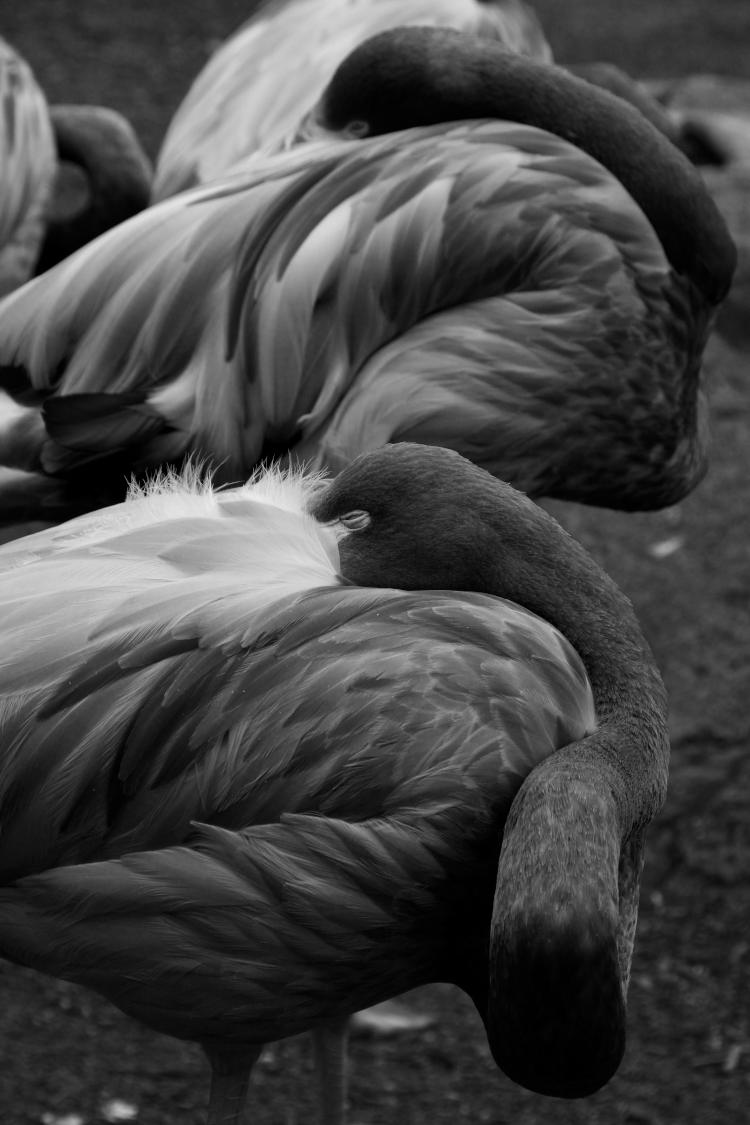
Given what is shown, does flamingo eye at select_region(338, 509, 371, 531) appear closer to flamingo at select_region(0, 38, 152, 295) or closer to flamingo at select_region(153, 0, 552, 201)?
flamingo at select_region(153, 0, 552, 201)

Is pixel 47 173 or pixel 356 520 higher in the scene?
pixel 356 520

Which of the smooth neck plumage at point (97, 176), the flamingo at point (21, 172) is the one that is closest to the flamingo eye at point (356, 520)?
the flamingo at point (21, 172)

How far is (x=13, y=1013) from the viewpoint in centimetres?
309

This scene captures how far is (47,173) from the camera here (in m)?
4.65

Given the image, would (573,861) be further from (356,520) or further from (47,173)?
(47,173)

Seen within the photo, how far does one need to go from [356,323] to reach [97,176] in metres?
2.17

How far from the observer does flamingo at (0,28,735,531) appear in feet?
9.04

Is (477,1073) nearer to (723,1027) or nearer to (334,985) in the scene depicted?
(723,1027)

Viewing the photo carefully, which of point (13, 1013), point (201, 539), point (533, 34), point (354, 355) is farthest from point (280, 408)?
point (533, 34)

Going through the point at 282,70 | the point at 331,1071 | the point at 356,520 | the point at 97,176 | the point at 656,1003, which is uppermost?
the point at 356,520

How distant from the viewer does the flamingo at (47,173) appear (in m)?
4.54

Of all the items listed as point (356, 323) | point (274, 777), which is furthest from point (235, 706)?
point (356, 323)

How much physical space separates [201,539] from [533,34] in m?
2.16

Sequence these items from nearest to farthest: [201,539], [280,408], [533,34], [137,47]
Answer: [201,539] < [280,408] < [533,34] < [137,47]
